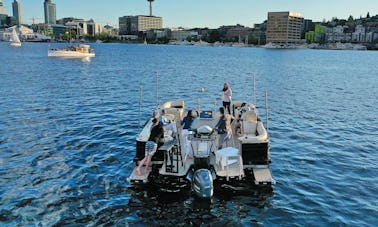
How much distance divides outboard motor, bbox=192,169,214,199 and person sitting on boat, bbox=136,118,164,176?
2059mm

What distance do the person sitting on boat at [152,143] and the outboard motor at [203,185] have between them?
2.06m

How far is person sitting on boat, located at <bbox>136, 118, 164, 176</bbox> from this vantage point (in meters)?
13.7

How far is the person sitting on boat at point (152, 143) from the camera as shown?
13.7 meters

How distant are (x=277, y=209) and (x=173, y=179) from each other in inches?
162

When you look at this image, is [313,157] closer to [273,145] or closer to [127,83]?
[273,145]

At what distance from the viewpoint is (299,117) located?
1096 inches

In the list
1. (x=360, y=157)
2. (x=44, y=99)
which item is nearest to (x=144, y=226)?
(x=360, y=157)

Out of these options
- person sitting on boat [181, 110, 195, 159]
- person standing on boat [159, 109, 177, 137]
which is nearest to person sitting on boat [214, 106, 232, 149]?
person sitting on boat [181, 110, 195, 159]

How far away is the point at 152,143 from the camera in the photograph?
45.1 feet

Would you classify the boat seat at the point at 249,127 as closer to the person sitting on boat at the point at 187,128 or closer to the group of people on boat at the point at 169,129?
the group of people on boat at the point at 169,129

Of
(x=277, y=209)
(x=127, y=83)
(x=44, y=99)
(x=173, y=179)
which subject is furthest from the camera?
(x=127, y=83)

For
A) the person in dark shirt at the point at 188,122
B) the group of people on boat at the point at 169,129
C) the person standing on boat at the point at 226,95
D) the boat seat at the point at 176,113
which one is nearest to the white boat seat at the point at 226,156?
the group of people on boat at the point at 169,129

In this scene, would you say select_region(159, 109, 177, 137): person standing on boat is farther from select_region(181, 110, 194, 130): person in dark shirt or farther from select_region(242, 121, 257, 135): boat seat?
select_region(242, 121, 257, 135): boat seat

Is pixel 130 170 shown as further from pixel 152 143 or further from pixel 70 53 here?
pixel 70 53
